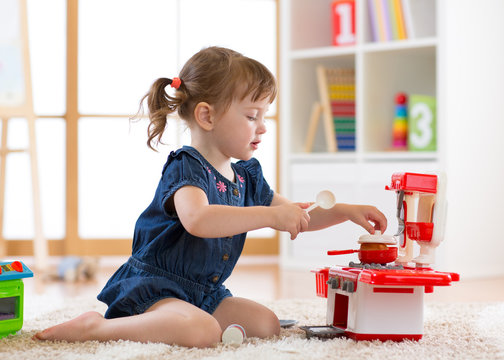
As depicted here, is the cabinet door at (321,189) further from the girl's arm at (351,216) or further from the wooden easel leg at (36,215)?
the girl's arm at (351,216)

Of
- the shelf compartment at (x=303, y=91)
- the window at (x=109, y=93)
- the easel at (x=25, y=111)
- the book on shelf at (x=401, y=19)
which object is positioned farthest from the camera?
the window at (x=109, y=93)

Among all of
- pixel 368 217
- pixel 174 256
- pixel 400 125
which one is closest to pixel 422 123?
pixel 400 125

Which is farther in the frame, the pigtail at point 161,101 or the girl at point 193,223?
the pigtail at point 161,101

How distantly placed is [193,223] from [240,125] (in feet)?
0.74

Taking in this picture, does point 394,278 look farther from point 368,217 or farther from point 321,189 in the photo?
point 321,189

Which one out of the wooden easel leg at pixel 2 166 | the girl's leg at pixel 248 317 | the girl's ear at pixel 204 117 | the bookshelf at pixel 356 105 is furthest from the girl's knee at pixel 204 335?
the wooden easel leg at pixel 2 166

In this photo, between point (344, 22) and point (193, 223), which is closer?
point (193, 223)

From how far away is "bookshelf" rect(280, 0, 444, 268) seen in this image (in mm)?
2418

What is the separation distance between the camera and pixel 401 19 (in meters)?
2.47

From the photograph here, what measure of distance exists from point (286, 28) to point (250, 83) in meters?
1.47

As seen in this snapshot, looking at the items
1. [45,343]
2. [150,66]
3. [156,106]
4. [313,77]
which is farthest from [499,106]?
[45,343]

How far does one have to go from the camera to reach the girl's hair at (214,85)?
4.17 feet

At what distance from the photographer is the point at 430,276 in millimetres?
1136

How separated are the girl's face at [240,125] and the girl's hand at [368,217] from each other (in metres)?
0.23
